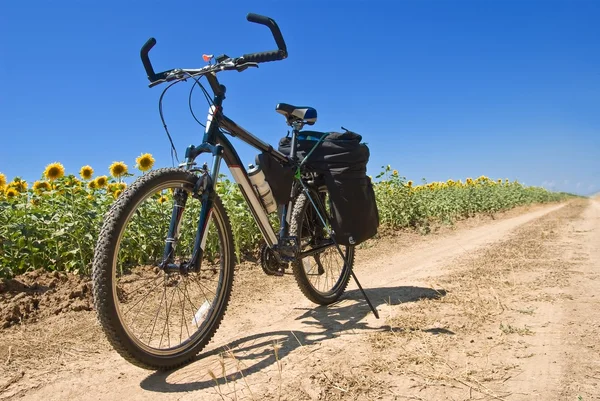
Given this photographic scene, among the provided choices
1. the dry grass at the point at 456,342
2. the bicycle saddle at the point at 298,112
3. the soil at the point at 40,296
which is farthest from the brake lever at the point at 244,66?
the soil at the point at 40,296

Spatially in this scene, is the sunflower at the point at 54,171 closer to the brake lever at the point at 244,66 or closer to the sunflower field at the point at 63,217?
the sunflower field at the point at 63,217

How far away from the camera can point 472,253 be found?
20.1ft

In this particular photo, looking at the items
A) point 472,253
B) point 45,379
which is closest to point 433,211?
point 472,253

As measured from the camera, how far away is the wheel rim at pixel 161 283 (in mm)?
2744

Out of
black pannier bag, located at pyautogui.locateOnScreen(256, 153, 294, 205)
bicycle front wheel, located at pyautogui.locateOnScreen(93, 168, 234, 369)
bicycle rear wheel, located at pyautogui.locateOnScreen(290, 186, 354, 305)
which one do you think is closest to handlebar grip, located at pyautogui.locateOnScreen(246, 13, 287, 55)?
black pannier bag, located at pyautogui.locateOnScreen(256, 153, 294, 205)

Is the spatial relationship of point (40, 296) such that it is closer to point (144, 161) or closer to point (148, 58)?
point (148, 58)

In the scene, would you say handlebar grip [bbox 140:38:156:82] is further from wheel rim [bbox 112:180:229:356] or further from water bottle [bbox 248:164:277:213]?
water bottle [bbox 248:164:277:213]

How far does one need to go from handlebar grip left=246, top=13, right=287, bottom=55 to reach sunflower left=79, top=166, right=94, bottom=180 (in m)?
5.01

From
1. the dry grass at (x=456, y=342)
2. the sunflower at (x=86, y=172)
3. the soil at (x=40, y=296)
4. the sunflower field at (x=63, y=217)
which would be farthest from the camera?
the sunflower at (x=86, y=172)

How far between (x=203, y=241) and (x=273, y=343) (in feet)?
2.77

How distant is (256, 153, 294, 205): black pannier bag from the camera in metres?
3.45

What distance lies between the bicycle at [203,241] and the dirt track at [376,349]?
0.77 ft

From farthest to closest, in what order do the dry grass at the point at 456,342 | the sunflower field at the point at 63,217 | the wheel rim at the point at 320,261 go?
the sunflower field at the point at 63,217 → the wheel rim at the point at 320,261 → the dry grass at the point at 456,342

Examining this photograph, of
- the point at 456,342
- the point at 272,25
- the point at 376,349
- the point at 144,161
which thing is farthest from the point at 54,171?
the point at 456,342
